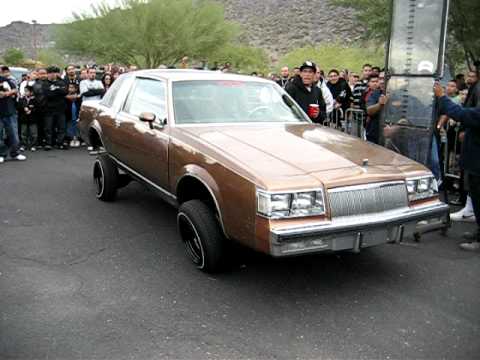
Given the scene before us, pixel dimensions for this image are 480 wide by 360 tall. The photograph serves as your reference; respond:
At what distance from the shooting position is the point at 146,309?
12.0ft

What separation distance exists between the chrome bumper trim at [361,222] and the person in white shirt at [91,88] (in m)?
8.88

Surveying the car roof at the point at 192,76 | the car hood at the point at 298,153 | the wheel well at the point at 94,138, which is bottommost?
the wheel well at the point at 94,138

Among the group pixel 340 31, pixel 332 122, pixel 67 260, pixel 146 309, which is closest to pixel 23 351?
pixel 146 309

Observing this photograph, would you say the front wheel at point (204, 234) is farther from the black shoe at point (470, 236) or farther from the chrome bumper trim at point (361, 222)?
the black shoe at point (470, 236)

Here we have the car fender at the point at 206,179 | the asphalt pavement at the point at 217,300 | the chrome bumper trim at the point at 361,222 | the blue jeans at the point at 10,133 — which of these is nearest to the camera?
the asphalt pavement at the point at 217,300

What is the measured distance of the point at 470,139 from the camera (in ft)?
15.9

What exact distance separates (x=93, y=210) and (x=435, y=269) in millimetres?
4128

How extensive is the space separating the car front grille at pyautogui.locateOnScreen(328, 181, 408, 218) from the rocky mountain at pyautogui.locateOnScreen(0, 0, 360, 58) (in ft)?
203

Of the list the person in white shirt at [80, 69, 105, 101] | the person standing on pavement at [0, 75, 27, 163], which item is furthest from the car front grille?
the person in white shirt at [80, 69, 105, 101]

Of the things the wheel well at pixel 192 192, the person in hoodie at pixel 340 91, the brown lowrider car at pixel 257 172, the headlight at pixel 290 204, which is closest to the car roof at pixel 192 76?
the brown lowrider car at pixel 257 172

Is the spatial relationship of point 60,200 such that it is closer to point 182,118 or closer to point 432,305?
point 182,118

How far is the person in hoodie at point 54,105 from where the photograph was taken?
10.6 metres

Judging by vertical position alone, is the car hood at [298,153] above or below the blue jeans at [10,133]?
above

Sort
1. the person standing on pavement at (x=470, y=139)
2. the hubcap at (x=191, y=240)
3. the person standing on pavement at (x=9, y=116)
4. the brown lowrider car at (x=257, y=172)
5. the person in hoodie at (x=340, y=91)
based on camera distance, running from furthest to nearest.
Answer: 1. the person in hoodie at (x=340, y=91)
2. the person standing on pavement at (x=9, y=116)
3. the person standing on pavement at (x=470, y=139)
4. the hubcap at (x=191, y=240)
5. the brown lowrider car at (x=257, y=172)
